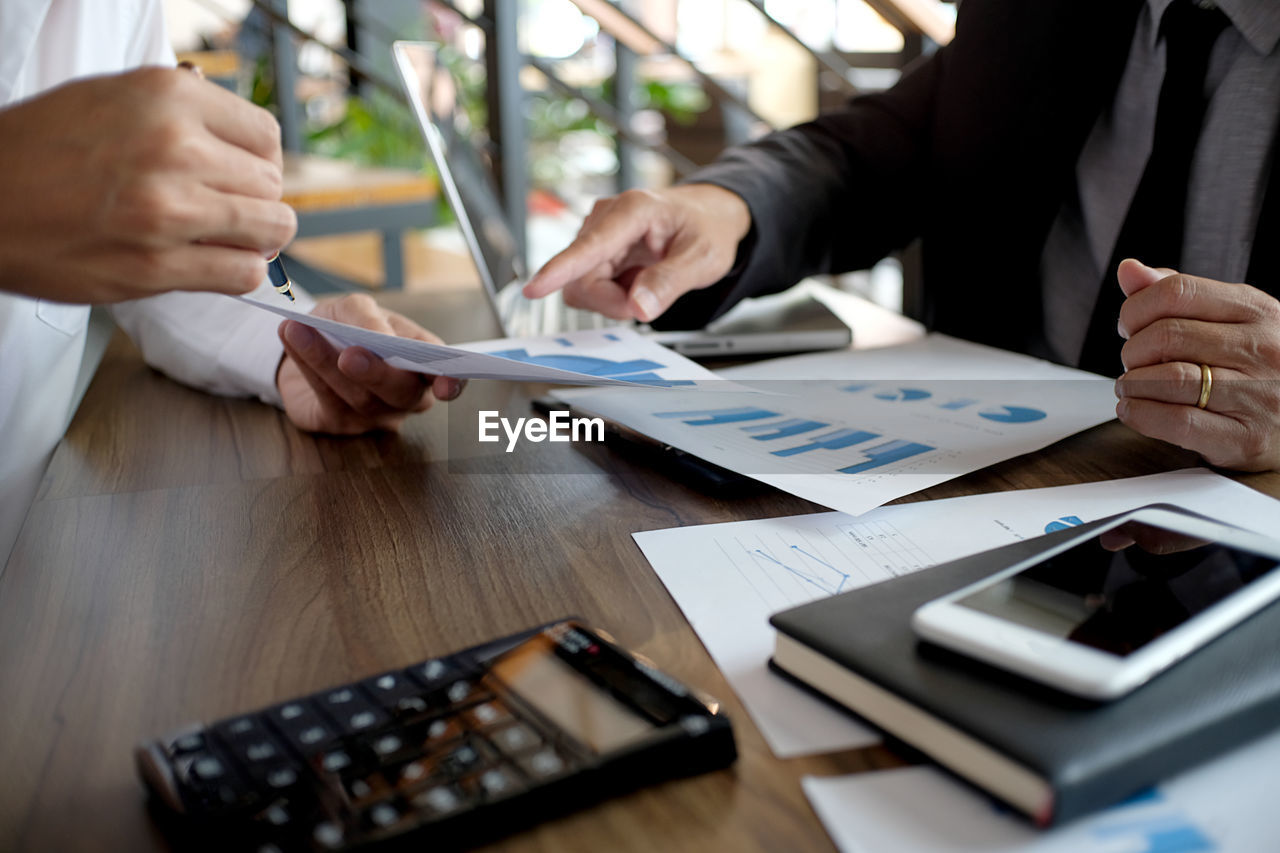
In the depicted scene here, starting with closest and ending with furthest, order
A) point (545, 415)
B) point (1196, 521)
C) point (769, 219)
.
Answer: point (1196, 521) < point (545, 415) < point (769, 219)

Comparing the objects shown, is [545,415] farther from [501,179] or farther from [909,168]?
[501,179]

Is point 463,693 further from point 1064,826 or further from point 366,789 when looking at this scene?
point 1064,826

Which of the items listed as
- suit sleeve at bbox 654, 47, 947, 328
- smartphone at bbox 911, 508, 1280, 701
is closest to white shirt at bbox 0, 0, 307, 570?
suit sleeve at bbox 654, 47, 947, 328

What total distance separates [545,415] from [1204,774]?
0.47 m

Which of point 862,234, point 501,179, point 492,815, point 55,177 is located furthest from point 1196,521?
point 501,179

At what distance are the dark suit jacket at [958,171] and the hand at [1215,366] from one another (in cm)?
31

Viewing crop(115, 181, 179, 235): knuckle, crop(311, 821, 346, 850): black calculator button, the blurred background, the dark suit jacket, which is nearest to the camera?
crop(311, 821, 346, 850): black calculator button

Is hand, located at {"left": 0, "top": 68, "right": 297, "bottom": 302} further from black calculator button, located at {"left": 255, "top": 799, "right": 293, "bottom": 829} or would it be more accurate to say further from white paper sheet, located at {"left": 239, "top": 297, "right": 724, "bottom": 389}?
black calculator button, located at {"left": 255, "top": 799, "right": 293, "bottom": 829}

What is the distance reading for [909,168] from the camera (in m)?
0.94

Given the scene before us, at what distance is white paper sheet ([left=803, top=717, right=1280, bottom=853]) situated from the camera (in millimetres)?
267

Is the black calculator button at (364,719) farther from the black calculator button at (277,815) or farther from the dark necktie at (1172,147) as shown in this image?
the dark necktie at (1172,147)

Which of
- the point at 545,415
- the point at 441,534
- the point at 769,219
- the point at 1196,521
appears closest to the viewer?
the point at 1196,521

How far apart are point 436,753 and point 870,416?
41cm

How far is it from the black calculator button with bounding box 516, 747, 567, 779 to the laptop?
48 cm
